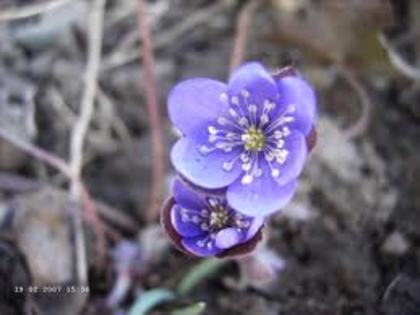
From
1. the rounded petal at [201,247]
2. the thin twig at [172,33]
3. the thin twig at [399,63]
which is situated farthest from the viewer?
the thin twig at [172,33]

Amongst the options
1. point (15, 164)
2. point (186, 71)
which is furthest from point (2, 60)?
point (186, 71)

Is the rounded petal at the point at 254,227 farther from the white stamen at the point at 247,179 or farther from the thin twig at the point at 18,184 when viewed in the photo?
the thin twig at the point at 18,184

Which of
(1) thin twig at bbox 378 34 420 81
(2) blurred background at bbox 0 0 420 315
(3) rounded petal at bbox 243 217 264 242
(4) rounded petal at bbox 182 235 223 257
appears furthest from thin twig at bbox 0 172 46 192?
(1) thin twig at bbox 378 34 420 81

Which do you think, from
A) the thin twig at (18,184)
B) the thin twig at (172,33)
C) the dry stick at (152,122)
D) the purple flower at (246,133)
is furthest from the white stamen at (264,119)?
the thin twig at (172,33)

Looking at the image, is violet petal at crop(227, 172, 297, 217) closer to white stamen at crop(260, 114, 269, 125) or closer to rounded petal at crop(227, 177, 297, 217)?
rounded petal at crop(227, 177, 297, 217)

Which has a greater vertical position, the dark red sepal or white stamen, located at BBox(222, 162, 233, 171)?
white stamen, located at BBox(222, 162, 233, 171)

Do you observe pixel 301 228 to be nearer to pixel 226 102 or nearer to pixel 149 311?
pixel 149 311
